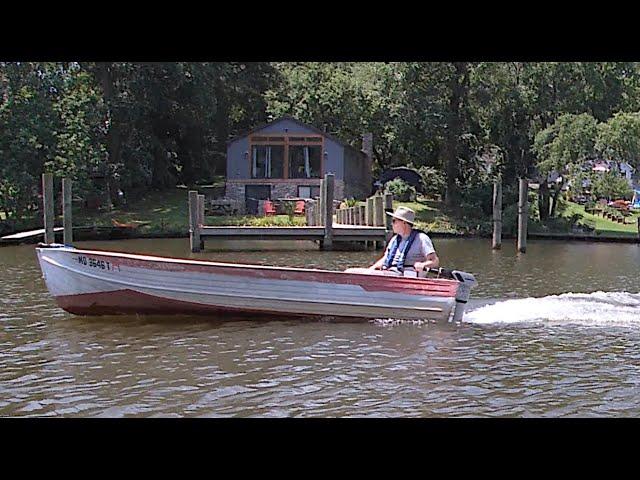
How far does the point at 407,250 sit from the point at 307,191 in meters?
24.9

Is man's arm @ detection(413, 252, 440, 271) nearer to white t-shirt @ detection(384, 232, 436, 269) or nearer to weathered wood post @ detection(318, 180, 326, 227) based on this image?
white t-shirt @ detection(384, 232, 436, 269)

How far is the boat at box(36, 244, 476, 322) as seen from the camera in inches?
458

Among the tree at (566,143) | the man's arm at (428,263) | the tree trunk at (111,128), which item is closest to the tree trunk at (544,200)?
the tree at (566,143)

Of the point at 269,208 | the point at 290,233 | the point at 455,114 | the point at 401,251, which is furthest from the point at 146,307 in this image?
the point at 455,114

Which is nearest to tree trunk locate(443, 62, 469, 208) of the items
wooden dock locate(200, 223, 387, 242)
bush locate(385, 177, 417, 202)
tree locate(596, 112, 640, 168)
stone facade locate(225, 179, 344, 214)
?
bush locate(385, 177, 417, 202)

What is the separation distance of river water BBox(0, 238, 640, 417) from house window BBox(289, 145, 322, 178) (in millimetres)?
22626

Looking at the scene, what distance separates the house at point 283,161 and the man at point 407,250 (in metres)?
24.4

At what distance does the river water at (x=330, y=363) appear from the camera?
7.68 metres

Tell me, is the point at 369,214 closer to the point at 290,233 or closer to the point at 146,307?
the point at 290,233

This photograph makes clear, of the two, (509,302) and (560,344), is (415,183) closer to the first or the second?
(509,302)

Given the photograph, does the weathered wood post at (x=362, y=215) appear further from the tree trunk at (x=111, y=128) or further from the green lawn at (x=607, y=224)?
the tree trunk at (x=111, y=128)

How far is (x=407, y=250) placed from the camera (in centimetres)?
Result: 1187

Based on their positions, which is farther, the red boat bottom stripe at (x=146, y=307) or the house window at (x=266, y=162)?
the house window at (x=266, y=162)
